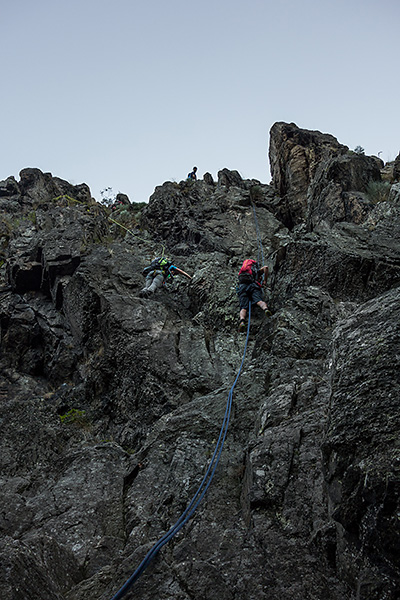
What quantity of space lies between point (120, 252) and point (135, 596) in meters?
12.9

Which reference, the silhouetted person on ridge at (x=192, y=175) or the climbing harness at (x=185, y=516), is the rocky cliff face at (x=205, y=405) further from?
the silhouetted person on ridge at (x=192, y=175)

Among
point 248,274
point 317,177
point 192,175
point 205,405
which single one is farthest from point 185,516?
point 192,175

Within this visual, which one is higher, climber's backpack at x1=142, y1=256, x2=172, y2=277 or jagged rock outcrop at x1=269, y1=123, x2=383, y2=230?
jagged rock outcrop at x1=269, y1=123, x2=383, y2=230

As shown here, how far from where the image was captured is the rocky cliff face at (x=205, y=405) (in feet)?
12.3

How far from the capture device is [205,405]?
7426 millimetres

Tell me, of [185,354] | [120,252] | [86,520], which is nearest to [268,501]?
[86,520]

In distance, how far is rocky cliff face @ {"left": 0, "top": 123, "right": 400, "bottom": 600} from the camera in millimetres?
3764

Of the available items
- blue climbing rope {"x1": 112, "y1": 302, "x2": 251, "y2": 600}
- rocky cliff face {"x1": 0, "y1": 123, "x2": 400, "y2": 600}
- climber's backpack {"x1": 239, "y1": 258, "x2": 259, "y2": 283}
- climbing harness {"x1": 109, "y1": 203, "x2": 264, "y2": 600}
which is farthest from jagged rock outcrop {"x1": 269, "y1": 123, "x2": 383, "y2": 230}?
blue climbing rope {"x1": 112, "y1": 302, "x2": 251, "y2": 600}

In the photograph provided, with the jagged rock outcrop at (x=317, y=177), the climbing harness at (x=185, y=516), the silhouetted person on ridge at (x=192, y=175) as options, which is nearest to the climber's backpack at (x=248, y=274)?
the climbing harness at (x=185, y=516)

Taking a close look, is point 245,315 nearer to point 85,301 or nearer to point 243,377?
point 243,377

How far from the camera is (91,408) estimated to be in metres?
10.1

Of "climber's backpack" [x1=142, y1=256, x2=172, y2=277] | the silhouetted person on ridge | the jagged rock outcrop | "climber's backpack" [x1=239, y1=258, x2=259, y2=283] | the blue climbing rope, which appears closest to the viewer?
the blue climbing rope

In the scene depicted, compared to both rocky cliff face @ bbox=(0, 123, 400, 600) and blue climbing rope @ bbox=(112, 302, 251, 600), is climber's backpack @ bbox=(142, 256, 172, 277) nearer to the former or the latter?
rocky cliff face @ bbox=(0, 123, 400, 600)

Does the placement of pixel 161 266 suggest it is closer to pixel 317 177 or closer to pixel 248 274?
pixel 248 274
